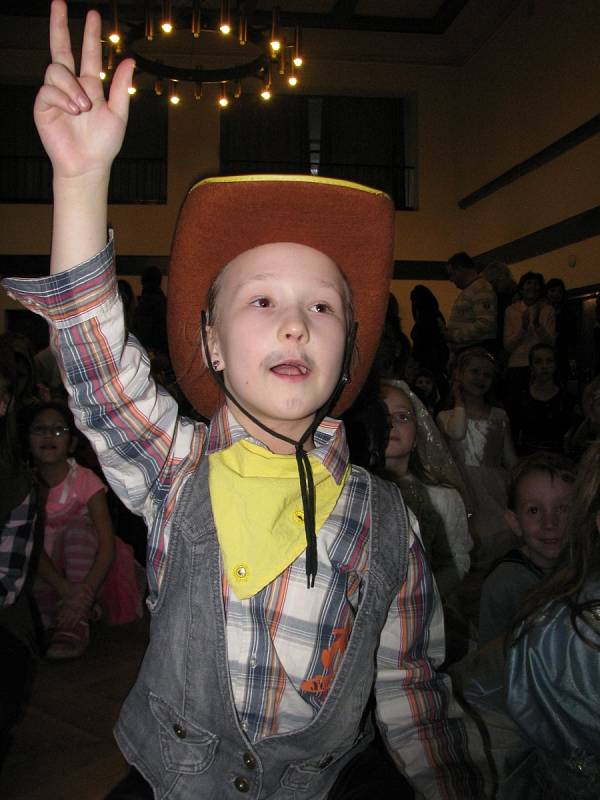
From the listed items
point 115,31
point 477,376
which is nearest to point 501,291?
point 477,376

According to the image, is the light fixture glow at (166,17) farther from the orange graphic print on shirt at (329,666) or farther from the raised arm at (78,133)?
the orange graphic print on shirt at (329,666)

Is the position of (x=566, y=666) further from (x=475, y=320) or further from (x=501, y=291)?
(x=501, y=291)

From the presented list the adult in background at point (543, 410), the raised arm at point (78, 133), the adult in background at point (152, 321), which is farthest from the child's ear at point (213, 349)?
the adult in background at point (543, 410)

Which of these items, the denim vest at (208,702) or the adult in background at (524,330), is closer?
the denim vest at (208,702)

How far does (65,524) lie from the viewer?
123 inches

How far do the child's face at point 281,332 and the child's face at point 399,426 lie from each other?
1461 millimetres

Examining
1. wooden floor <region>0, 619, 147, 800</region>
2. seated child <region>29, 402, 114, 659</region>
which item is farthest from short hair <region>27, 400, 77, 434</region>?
wooden floor <region>0, 619, 147, 800</region>

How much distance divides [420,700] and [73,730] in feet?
4.36

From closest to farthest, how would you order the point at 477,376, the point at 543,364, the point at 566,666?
the point at 566,666 → the point at 477,376 → the point at 543,364

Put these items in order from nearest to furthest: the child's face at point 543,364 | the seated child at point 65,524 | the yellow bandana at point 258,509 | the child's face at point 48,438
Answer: the yellow bandana at point 258,509 → the seated child at point 65,524 → the child's face at point 48,438 → the child's face at point 543,364

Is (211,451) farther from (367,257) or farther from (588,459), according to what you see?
(588,459)

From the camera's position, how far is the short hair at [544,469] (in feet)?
7.81

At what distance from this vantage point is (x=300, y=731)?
109cm

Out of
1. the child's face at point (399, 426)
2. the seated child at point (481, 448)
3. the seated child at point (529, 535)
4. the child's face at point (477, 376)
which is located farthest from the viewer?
the child's face at point (477, 376)
